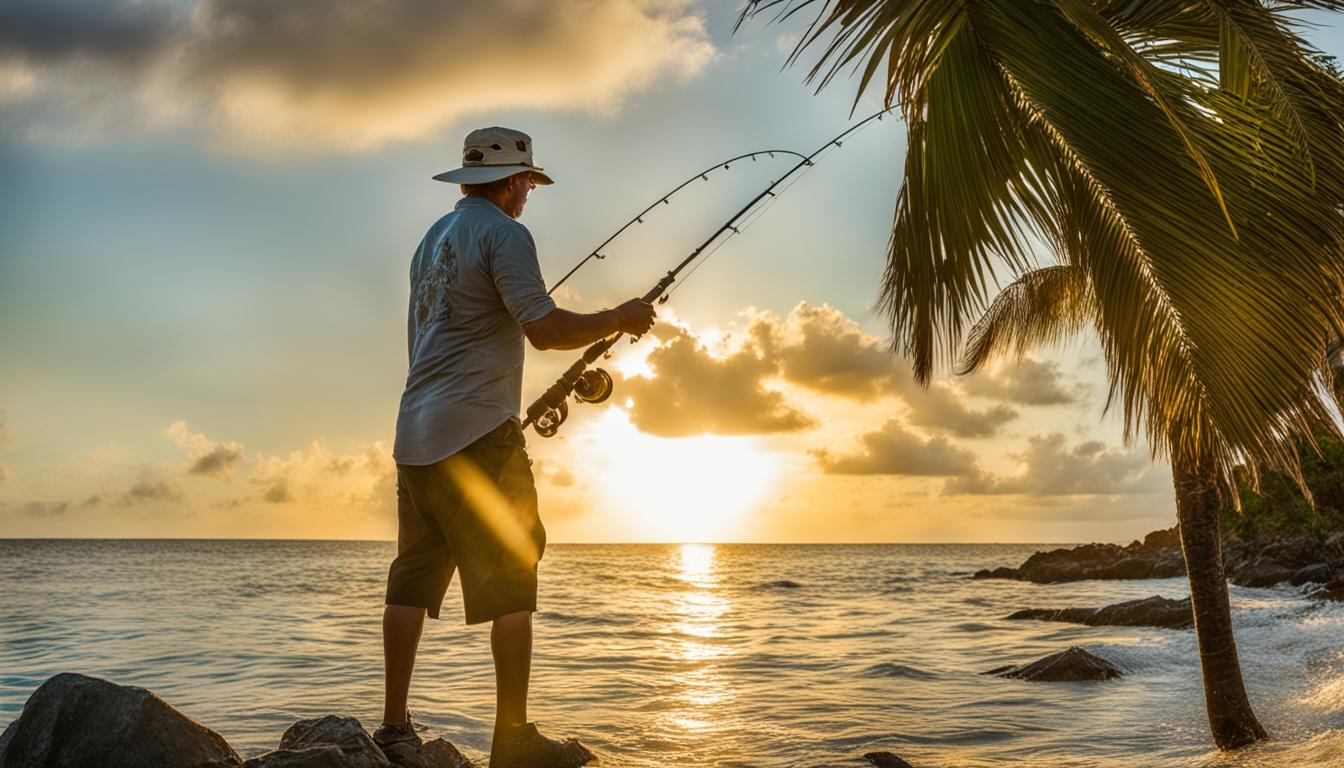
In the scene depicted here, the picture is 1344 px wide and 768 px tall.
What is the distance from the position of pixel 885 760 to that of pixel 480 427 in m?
3.41

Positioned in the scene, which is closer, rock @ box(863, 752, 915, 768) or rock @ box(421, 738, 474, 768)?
rock @ box(421, 738, 474, 768)

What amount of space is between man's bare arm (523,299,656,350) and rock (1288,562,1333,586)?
25.8 metres

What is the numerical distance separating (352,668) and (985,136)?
9.32 meters

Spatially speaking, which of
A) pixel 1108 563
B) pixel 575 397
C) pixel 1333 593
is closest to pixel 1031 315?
pixel 575 397

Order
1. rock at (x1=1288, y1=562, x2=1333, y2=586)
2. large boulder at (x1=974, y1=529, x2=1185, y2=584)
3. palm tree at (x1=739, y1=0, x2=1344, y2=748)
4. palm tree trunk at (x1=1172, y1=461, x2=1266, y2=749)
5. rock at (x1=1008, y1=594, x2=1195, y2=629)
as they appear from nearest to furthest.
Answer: palm tree at (x1=739, y1=0, x2=1344, y2=748) → palm tree trunk at (x1=1172, y1=461, x2=1266, y2=749) → rock at (x1=1008, y1=594, x2=1195, y2=629) → rock at (x1=1288, y1=562, x2=1333, y2=586) → large boulder at (x1=974, y1=529, x2=1185, y2=584)

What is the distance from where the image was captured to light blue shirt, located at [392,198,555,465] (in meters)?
4.25

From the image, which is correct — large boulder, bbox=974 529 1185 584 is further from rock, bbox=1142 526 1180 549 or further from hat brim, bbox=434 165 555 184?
hat brim, bbox=434 165 555 184

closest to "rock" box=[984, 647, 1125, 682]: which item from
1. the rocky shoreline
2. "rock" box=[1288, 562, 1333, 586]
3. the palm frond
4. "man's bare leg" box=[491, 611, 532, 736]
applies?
the palm frond

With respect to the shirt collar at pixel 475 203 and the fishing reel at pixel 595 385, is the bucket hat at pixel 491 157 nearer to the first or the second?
the shirt collar at pixel 475 203

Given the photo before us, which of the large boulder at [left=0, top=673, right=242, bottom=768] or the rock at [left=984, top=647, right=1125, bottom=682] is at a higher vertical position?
the large boulder at [left=0, top=673, right=242, bottom=768]

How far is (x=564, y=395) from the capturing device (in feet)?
17.7

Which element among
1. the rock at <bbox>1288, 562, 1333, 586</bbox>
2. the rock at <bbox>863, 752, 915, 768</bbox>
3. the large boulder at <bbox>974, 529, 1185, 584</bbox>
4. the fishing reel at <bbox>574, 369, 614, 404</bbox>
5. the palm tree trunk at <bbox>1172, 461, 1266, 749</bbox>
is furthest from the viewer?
the large boulder at <bbox>974, 529, 1185, 584</bbox>

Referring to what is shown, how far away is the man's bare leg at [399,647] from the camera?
14.7ft

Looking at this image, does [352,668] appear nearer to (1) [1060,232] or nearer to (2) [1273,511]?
(1) [1060,232]
